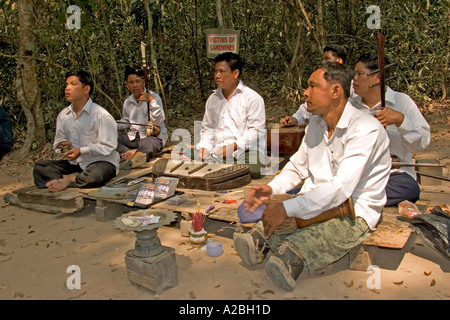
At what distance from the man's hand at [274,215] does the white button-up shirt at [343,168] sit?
41 millimetres

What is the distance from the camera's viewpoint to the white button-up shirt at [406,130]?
3660mm

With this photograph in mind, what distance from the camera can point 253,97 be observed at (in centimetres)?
512

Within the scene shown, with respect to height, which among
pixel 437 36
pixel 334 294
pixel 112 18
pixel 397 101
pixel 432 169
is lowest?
pixel 334 294

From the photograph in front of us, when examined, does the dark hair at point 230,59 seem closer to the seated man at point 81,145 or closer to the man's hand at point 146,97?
the seated man at point 81,145

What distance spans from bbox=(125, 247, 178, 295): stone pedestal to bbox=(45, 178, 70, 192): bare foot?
216 cm

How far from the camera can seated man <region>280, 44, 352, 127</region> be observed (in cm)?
508

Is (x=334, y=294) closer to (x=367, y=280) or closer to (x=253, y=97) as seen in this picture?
(x=367, y=280)

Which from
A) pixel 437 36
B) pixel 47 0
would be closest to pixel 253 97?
pixel 47 0

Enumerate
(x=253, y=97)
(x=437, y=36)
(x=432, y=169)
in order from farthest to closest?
(x=437, y=36) → (x=253, y=97) → (x=432, y=169)

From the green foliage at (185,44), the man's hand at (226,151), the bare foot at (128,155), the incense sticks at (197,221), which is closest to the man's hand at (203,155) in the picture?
the man's hand at (226,151)

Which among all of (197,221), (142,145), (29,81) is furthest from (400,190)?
(29,81)

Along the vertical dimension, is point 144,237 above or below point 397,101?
below

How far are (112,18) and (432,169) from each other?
7068 mm

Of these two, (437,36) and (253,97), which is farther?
(437,36)
